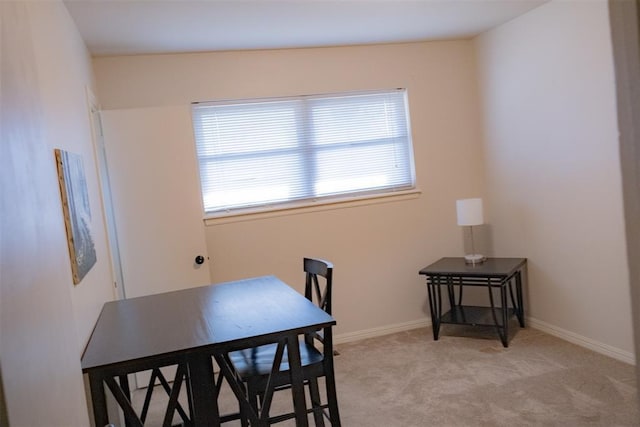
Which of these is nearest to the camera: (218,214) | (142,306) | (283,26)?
(142,306)

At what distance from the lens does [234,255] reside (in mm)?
4059

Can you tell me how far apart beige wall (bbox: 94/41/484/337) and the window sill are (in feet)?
0.13

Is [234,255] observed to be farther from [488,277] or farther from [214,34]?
[488,277]

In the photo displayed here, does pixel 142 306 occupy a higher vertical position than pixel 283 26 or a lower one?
lower

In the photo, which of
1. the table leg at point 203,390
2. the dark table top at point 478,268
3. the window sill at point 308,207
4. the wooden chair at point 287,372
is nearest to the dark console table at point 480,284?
the dark table top at point 478,268

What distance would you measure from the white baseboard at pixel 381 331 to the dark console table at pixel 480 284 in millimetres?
222

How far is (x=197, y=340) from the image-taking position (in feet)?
6.53

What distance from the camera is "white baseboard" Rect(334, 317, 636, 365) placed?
3.33m

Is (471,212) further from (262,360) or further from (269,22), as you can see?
(262,360)

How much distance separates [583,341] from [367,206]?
73.6 inches

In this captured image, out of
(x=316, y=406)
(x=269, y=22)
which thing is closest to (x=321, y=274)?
(x=316, y=406)

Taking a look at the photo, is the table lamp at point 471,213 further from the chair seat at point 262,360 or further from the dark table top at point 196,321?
the chair seat at point 262,360

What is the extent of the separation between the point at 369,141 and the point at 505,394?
7.40 feet

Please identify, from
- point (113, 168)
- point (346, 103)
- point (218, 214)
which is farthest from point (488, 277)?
point (113, 168)
